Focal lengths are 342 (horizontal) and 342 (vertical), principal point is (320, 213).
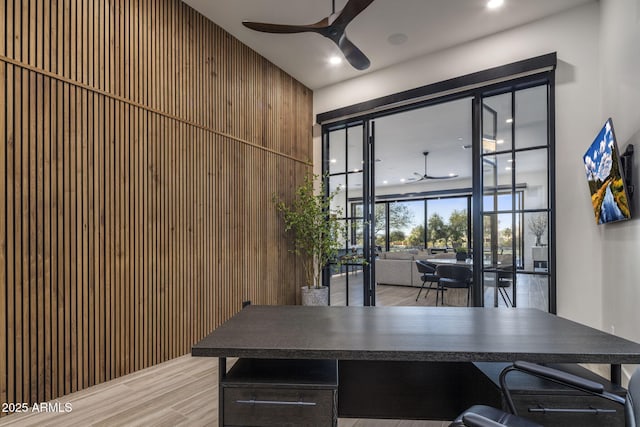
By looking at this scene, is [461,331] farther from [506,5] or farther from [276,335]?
[506,5]

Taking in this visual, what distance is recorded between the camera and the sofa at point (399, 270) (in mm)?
7816

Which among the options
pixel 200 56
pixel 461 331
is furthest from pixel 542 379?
pixel 200 56

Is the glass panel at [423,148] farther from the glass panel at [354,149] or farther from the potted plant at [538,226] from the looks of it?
the potted plant at [538,226]

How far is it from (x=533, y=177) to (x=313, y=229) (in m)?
2.72

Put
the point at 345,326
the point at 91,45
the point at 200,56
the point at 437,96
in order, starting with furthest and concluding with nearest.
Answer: the point at 437,96 < the point at 200,56 < the point at 91,45 < the point at 345,326

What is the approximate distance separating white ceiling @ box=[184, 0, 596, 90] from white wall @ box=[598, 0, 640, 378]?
2.85 ft

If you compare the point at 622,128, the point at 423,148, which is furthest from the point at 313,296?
the point at 423,148

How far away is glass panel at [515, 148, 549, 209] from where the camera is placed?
371cm

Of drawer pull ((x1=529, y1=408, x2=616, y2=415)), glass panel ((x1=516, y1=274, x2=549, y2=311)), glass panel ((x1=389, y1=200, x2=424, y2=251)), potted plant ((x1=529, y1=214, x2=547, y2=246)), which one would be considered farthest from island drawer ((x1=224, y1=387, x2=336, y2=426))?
glass panel ((x1=389, y1=200, x2=424, y2=251))

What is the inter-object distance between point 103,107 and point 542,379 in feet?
11.3

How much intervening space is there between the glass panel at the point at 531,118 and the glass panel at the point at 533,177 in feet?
0.39

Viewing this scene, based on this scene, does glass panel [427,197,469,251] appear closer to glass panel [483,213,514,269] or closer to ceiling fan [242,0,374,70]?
glass panel [483,213,514,269]

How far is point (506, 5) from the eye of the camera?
3502mm

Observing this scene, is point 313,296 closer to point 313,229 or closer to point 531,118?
point 313,229
